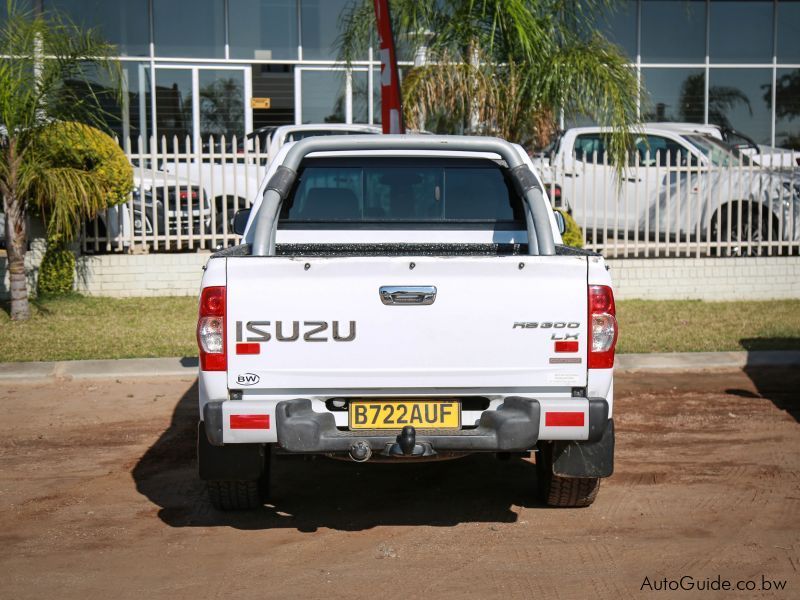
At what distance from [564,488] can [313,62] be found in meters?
16.0

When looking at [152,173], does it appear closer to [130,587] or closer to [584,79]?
[584,79]

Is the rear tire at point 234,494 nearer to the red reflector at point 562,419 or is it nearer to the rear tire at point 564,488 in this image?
the rear tire at point 564,488

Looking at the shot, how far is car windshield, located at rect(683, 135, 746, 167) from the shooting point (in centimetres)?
1438

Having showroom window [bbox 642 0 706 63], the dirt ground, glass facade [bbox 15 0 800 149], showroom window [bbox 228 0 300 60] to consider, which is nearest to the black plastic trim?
the dirt ground

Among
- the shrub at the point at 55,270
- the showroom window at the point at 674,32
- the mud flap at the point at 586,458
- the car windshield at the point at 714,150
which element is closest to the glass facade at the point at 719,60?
the showroom window at the point at 674,32

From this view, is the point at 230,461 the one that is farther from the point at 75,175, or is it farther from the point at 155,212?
the point at 155,212

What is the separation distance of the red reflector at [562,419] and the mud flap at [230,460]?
133cm

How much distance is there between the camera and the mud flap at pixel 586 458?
516cm

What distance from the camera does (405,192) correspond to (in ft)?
22.2

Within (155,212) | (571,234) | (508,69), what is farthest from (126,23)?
(571,234)

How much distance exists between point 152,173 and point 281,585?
30.2 ft

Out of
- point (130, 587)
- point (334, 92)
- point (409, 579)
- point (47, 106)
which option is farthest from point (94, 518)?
point (334, 92)

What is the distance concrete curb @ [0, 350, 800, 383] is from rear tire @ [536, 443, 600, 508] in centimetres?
409

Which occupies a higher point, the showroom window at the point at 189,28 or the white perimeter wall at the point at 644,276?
the showroom window at the point at 189,28
